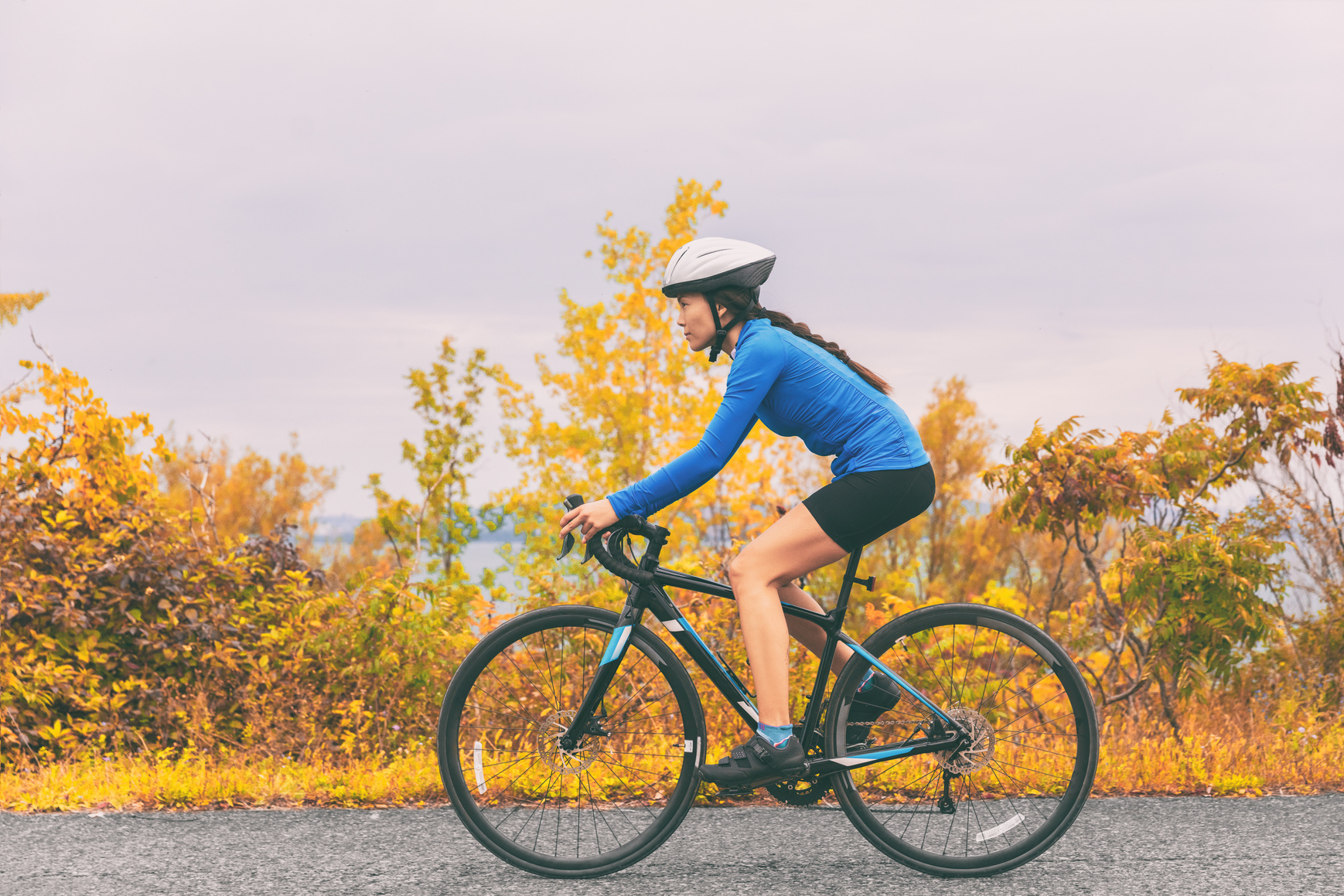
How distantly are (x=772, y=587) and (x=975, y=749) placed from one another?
0.98 m

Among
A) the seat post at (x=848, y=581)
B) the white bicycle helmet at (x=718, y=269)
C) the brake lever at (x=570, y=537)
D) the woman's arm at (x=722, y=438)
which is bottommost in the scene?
the seat post at (x=848, y=581)

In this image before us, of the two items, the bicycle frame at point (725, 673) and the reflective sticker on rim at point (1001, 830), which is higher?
the bicycle frame at point (725, 673)

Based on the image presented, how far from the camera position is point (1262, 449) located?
625cm

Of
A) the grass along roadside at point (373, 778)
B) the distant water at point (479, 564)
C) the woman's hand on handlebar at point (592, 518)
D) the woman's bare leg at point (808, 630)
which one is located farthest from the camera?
the distant water at point (479, 564)

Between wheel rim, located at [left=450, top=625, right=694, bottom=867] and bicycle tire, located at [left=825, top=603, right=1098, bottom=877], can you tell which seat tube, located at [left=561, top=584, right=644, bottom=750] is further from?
bicycle tire, located at [left=825, top=603, right=1098, bottom=877]

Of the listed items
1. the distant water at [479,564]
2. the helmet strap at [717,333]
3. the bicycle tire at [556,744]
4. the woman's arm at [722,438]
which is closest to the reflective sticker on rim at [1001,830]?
the bicycle tire at [556,744]

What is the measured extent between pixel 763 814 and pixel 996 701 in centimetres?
112

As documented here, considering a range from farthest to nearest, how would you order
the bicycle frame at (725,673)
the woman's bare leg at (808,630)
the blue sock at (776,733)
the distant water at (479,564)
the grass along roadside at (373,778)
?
the distant water at (479,564), the grass along roadside at (373,778), the woman's bare leg at (808,630), the bicycle frame at (725,673), the blue sock at (776,733)

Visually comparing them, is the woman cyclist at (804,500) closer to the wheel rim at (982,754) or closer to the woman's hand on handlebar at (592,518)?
the woman's hand on handlebar at (592,518)

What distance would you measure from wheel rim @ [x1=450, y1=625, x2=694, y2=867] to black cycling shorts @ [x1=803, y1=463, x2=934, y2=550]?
0.83m

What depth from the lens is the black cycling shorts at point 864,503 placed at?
357 cm

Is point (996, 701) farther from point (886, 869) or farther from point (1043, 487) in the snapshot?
point (1043, 487)

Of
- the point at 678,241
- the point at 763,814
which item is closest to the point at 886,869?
the point at 763,814

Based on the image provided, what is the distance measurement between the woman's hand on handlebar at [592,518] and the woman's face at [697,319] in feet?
2.29
